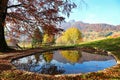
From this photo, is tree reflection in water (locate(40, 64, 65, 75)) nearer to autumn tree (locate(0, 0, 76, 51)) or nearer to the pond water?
the pond water

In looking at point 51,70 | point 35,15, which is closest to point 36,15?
point 35,15

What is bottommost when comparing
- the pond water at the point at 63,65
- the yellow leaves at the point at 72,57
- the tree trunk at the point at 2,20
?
the yellow leaves at the point at 72,57

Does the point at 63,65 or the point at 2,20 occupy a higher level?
the point at 2,20

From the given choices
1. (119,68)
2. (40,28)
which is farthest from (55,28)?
(119,68)

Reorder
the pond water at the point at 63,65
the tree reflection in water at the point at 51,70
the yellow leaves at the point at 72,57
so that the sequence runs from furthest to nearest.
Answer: the yellow leaves at the point at 72,57 < the pond water at the point at 63,65 < the tree reflection in water at the point at 51,70

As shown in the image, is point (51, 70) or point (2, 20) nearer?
point (51, 70)

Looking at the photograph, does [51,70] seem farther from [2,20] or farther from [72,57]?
[2,20]

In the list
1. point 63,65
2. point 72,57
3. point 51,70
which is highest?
point 51,70

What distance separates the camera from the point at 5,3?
21812 millimetres

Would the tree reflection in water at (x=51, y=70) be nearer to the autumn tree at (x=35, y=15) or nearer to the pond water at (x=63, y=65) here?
the pond water at (x=63, y=65)

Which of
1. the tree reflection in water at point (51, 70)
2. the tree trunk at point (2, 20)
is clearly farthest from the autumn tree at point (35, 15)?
the tree reflection in water at point (51, 70)

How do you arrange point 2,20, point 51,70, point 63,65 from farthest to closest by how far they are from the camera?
point 2,20 < point 63,65 < point 51,70

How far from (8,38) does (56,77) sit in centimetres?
1598

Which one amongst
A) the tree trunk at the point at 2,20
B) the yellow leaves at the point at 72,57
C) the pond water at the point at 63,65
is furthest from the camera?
the tree trunk at the point at 2,20
